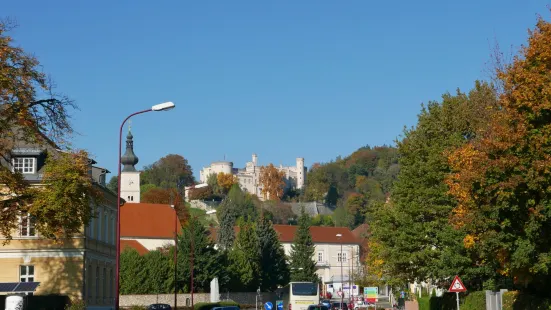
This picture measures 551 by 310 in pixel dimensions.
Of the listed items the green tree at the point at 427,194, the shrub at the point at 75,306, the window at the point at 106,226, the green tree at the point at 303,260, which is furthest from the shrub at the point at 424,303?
the green tree at the point at 303,260

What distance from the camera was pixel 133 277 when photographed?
78.9 m

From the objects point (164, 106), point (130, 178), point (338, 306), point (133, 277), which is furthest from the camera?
point (130, 178)

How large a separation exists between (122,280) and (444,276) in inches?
1628

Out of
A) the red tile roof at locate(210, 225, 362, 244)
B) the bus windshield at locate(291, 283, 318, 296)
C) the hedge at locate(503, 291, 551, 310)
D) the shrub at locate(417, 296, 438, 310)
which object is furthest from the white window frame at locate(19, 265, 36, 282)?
the red tile roof at locate(210, 225, 362, 244)

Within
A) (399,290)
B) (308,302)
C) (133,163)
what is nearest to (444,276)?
(308,302)

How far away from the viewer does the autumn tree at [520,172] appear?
998 inches

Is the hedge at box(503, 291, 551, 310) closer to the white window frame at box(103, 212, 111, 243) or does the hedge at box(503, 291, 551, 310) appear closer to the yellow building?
the yellow building

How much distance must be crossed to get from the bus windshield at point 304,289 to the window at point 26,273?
56.0ft

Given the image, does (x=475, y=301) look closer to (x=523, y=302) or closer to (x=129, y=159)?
(x=523, y=302)

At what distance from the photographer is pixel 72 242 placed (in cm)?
5069

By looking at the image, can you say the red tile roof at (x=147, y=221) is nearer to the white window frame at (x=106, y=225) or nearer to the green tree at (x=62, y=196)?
the white window frame at (x=106, y=225)

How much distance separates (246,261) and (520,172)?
68.7m

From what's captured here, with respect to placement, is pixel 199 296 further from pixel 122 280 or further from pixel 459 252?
pixel 459 252

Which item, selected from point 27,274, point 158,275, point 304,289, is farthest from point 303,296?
point 158,275
